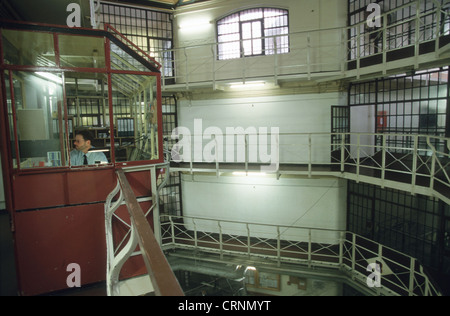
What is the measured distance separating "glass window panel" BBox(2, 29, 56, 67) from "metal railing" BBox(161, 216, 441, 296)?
18.6 feet

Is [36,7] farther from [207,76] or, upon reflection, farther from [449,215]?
[449,215]

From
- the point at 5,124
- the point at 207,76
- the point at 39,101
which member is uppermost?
the point at 207,76

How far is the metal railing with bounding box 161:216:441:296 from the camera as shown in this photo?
7125 mm

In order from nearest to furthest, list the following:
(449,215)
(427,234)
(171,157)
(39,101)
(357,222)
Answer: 1. (449,215)
2. (427,234)
3. (39,101)
4. (357,222)
5. (171,157)

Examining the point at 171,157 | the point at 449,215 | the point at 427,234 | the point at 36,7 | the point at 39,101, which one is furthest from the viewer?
the point at 171,157

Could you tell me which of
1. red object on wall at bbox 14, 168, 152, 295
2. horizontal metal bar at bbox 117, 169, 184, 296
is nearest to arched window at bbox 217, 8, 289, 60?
red object on wall at bbox 14, 168, 152, 295

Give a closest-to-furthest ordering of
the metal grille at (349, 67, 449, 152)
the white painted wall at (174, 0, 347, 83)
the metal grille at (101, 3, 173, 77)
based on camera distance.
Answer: the metal grille at (349, 67, 449, 152) < the white painted wall at (174, 0, 347, 83) < the metal grille at (101, 3, 173, 77)

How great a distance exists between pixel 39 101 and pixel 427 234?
1101cm

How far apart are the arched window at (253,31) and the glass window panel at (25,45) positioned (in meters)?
5.16

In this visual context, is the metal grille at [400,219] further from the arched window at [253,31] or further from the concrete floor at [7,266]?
the concrete floor at [7,266]

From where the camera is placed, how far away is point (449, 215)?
6754 millimetres

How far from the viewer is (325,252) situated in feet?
29.5

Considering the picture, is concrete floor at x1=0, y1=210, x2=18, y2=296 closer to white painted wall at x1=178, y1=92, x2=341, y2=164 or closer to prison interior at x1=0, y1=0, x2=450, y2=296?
prison interior at x1=0, y1=0, x2=450, y2=296
